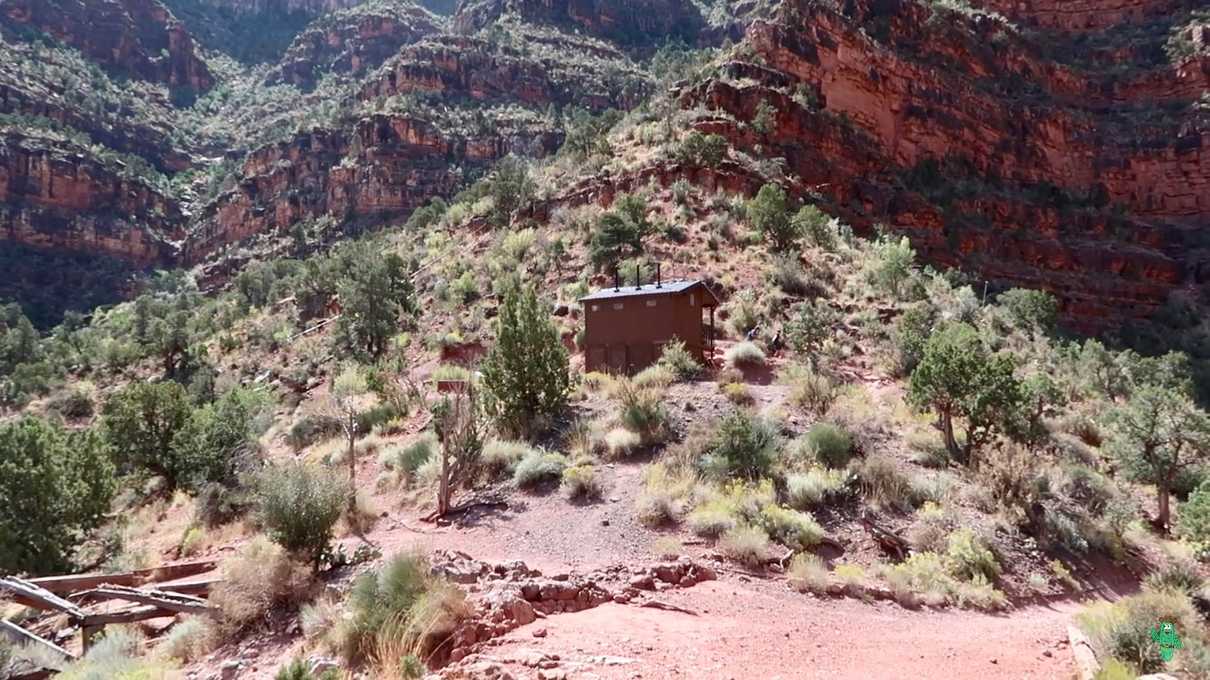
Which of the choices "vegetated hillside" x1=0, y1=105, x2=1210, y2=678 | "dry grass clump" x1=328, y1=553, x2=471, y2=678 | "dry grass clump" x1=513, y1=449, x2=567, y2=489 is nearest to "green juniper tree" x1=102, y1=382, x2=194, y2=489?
"vegetated hillside" x1=0, y1=105, x2=1210, y2=678

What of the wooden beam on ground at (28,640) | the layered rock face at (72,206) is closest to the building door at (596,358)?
the wooden beam on ground at (28,640)

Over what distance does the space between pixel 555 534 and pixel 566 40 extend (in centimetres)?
9066

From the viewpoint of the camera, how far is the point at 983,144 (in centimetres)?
4728

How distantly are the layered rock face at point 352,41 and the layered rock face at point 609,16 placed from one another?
41.1ft

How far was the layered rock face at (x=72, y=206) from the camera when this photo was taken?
70.1 metres

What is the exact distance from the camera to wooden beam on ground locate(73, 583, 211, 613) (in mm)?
9547

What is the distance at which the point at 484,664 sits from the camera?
645cm

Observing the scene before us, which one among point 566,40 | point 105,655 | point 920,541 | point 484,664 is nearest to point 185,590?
point 105,655

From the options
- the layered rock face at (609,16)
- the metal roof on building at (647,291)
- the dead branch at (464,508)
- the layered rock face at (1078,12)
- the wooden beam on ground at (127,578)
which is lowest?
the wooden beam on ground at (127,578)

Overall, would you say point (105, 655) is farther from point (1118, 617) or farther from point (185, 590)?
point (1118, 617)

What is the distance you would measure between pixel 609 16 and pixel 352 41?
44880 mm

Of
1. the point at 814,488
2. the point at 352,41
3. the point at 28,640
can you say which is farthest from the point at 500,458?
the point at 352,41

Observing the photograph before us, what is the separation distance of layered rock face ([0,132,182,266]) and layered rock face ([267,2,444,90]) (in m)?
41.8

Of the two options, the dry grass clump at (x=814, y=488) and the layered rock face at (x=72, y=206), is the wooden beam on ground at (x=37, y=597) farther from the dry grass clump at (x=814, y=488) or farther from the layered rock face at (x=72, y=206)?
the layered rock face at (x=72, y=206)
